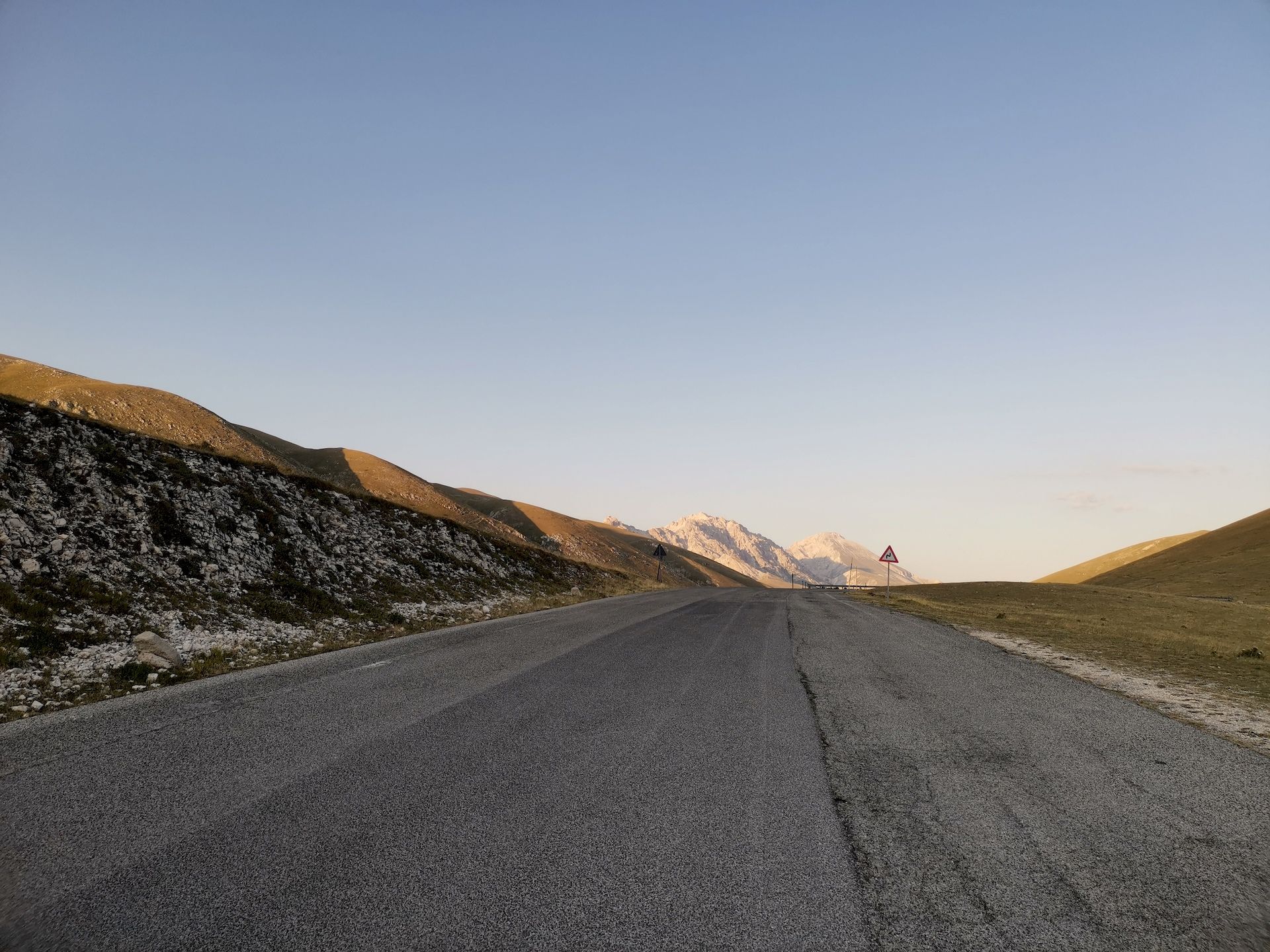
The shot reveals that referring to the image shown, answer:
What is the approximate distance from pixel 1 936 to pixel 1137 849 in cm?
654

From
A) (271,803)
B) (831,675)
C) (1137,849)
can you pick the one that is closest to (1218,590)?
(831,675)

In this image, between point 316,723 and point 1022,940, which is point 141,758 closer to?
point 316,723

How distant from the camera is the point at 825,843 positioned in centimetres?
449

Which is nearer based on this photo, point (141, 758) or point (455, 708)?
point (141, 758)

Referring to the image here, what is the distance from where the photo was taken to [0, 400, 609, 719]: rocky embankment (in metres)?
10.7

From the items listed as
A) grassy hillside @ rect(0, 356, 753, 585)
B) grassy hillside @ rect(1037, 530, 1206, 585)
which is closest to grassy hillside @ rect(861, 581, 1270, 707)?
grassy hillside @ rect(0, 356, 753, 585)

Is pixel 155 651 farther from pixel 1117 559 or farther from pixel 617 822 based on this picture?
pixel 1117 559

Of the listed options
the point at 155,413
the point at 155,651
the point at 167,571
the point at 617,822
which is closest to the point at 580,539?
the point at 155,413

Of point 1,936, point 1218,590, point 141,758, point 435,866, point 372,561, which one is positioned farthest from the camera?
point 1218,590

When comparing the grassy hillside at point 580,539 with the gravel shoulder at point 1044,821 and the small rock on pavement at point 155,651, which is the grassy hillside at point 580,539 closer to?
the small rock on pavement at point 155,651

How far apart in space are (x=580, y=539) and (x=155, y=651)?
108632 mm

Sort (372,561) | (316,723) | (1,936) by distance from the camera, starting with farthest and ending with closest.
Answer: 1. (372,561)
2. (316,723)
3. (1,936)

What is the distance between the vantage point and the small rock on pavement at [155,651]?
420 inches

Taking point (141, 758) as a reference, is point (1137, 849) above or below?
above
